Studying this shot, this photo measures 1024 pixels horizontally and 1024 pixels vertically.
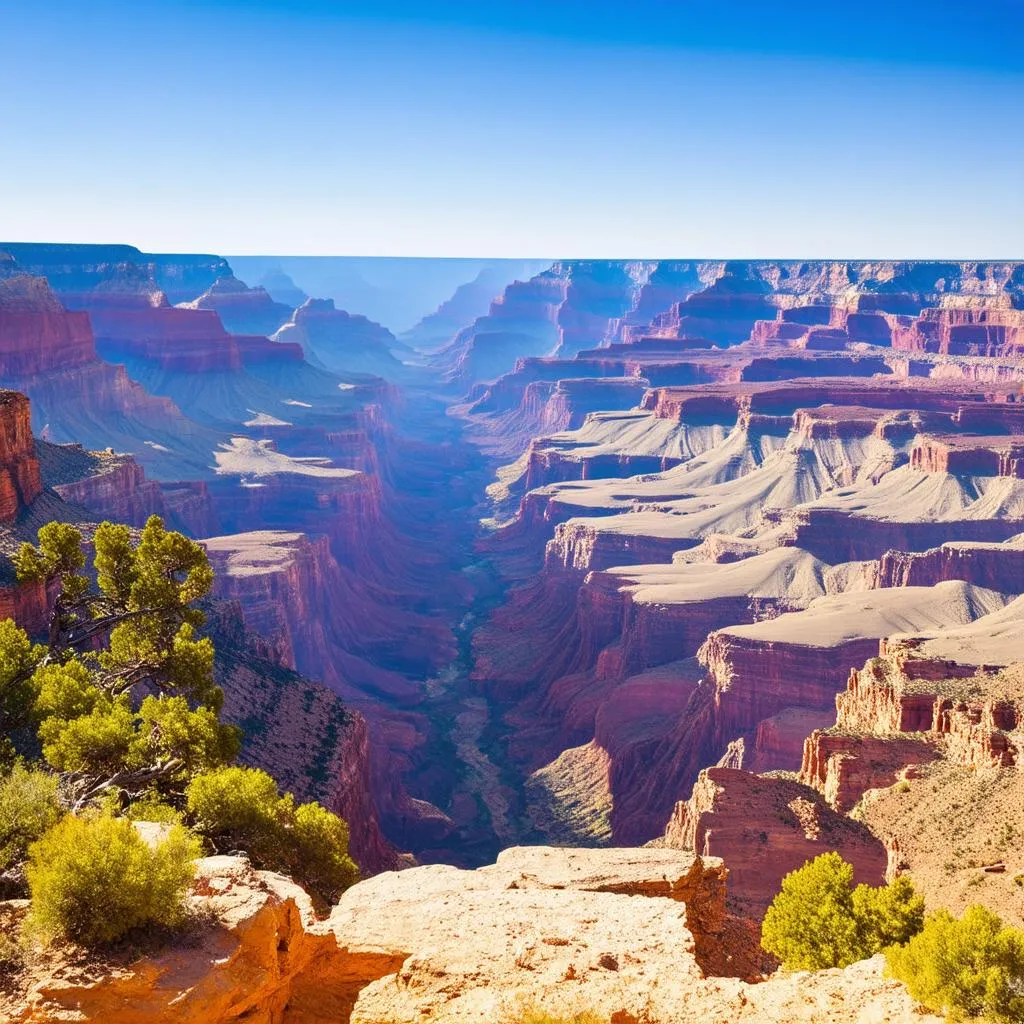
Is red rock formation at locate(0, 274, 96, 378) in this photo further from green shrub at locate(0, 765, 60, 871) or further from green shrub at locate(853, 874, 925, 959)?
green shrub at locate(853, 874, 925, 959)

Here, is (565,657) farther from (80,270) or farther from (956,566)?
(80,270)

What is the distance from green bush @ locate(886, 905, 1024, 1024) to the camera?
16094 millimetres

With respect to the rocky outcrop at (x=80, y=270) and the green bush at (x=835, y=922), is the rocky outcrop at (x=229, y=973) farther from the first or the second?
the rocky outcrop at (x=80, y=270)

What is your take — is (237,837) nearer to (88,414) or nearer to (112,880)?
(112,880)

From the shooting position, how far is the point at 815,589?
8825 centimetres

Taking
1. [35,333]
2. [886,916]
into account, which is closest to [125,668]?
[886,916]

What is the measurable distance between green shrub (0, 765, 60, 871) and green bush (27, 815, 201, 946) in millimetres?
2830

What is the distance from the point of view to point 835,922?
923 inches

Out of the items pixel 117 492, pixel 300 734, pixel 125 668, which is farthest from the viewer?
pixel 117 492

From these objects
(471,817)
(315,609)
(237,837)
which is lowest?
(471,817)

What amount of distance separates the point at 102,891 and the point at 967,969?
506 inches

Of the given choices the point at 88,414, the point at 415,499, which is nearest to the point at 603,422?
the point at 415,499

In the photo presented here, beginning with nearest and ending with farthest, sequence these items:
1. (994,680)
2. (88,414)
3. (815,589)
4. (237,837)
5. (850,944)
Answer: (850,944) → (237,837) → (994,680) → (815,589) → (88,414)

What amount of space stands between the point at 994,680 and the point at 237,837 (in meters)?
33.4
